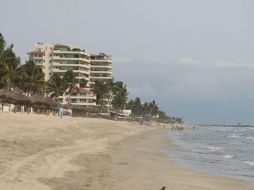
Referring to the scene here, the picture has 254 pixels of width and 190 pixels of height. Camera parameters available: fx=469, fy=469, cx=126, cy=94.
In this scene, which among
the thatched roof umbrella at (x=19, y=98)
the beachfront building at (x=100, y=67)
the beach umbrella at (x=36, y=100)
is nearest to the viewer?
the thatched roof umbrella at (x=19, y=98)

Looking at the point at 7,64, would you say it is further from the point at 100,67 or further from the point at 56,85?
the point at 100,67

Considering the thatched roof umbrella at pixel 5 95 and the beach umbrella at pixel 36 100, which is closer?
the thatched roof umbrella at pixel 5 95

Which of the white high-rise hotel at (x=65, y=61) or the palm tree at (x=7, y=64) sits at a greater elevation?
the white high-rise hotel at (x=65, y=61)

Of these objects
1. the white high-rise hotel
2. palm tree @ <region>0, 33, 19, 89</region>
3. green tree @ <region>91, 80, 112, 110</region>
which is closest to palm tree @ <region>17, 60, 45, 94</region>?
palm tree @ <region>0, 33, 19, 89</region>

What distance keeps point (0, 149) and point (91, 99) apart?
404 ft

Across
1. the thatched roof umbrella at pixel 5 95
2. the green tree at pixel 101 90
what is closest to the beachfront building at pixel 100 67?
the green tree at pixel 101 90

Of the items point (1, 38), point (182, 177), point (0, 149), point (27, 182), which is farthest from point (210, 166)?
point (1, 38)

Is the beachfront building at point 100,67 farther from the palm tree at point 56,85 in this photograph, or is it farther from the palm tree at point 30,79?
the palm tree at point 30,79

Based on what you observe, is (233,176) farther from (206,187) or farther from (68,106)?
(68,106)

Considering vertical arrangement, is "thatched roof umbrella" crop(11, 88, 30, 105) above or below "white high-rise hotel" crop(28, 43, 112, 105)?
below

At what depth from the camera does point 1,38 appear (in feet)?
214

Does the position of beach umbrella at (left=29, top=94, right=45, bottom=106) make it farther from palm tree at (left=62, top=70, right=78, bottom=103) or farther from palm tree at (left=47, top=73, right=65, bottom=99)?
palm tree at (left=62, top=70, right=78, bottom=103)

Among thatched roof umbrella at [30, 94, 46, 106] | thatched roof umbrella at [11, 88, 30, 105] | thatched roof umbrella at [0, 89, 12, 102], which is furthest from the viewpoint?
thatched roof umbrella at [30, 94, 46, 106]

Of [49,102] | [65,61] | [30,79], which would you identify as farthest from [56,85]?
[65,61]
